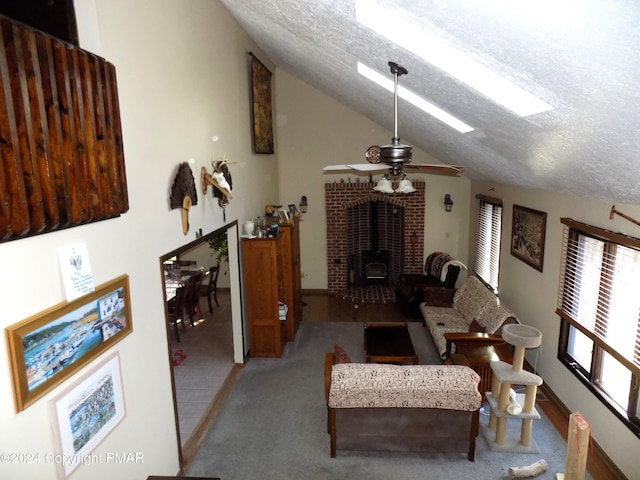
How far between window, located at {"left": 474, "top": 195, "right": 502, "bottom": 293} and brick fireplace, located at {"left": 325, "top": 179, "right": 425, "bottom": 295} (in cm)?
124

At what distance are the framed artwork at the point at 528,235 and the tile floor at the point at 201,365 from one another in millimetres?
4198

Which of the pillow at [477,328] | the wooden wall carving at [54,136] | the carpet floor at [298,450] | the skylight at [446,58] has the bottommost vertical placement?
the carpet floor at [298,450]

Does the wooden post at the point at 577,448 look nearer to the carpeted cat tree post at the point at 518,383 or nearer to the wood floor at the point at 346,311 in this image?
the carpeted cat tree post at the point at 518,383

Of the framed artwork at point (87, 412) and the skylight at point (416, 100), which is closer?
the framed artwork at point (87, 412)

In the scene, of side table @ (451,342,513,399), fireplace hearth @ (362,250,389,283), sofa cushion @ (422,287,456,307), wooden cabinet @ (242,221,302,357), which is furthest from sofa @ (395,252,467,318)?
wooden cabinet @ (242,221,302,357)

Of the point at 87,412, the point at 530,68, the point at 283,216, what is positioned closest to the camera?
the point at 530,68

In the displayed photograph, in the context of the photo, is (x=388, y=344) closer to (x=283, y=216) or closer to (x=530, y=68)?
(x=283, y=216)

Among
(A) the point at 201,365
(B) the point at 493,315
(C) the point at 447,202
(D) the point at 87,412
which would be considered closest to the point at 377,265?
(C) the point at 447,202

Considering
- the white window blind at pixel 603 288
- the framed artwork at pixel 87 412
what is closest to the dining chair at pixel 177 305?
the framed artwork at pixel 87 412

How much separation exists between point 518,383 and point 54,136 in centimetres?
403

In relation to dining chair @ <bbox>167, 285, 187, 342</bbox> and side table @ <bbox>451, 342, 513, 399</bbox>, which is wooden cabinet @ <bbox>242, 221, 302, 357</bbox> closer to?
dining chair @ <bbox>167, 285, 187, 342</bbox>

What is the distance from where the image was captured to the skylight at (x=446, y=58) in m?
2.34

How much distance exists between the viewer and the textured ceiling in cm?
149

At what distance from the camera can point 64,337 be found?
2229 mm
